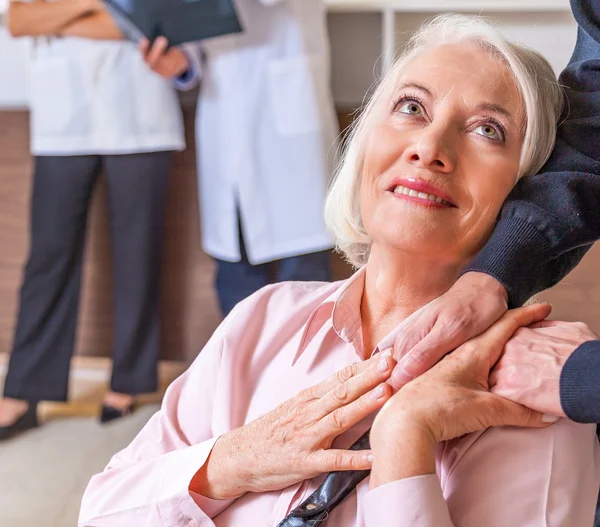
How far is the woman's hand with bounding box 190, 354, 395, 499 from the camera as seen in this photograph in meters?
0.88

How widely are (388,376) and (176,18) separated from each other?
1866 millimetres

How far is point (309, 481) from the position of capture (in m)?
0.97

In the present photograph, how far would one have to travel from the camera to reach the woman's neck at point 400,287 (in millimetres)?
1088

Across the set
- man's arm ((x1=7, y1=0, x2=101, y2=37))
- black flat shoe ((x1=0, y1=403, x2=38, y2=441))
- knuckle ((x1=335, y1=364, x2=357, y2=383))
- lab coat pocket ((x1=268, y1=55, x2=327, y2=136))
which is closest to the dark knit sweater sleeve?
knuckle ((x1=335, y1=364, x2=357, y2=383))

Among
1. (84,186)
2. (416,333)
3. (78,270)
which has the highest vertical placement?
(416,333)

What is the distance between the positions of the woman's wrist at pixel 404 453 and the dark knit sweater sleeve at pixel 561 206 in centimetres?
26

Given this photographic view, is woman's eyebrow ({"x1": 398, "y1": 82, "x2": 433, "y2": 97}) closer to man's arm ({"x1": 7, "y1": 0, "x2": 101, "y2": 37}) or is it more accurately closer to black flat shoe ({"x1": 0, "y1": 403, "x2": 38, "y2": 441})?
man's arm ({"x1": 7, "y1": 0, "x2": 101, "y2": 37})

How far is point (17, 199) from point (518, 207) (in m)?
2.42

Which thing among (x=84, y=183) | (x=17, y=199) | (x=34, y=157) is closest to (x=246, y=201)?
(x=84, y=183)

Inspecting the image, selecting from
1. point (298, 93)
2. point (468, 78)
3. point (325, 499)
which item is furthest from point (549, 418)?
point (298, 93)

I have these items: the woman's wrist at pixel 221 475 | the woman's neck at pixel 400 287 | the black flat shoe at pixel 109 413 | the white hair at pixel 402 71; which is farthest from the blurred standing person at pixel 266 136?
the woman's wrist at pixel 221 475

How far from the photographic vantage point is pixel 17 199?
3012 millimetres

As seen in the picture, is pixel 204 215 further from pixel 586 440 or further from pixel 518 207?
pixel 586 440

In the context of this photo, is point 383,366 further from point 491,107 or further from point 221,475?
point 491,107
